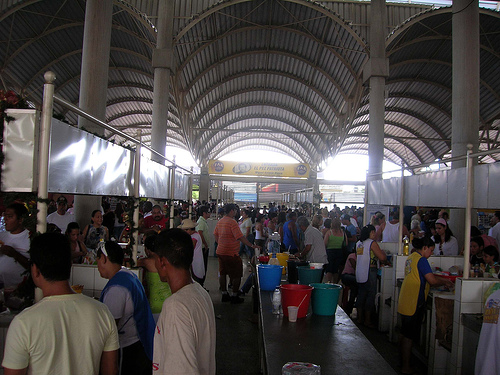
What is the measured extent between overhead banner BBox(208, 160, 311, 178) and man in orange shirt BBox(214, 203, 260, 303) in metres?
19.3

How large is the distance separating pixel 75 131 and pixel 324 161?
3309cm

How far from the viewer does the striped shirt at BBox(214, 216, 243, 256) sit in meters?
7.64

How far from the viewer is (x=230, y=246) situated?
7781 mm

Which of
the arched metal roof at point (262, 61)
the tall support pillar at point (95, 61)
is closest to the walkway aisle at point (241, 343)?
the tall support pillar at point (95, 61)

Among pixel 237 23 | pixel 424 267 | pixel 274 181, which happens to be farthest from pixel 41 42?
pixel 424 267

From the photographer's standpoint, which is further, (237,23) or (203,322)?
(237,23)

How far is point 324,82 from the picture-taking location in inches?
1021

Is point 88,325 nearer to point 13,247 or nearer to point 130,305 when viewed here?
point 130,305

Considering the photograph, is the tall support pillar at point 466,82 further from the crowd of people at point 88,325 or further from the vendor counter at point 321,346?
the crowd of people at point 88,325

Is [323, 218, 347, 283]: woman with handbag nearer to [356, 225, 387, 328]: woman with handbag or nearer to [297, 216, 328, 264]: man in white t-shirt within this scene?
[297, 216, 328, 264]: man in white t-shirt

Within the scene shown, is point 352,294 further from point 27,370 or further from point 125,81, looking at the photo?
point 125,81

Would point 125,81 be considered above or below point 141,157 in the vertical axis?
above

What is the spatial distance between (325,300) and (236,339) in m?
2.74

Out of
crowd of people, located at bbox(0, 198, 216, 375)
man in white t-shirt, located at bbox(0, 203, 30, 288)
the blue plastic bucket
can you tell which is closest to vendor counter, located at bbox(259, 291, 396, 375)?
crowd of people, located at bbox(0, 198, 216, 375)
